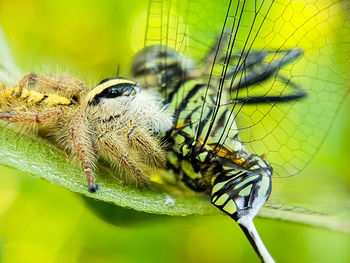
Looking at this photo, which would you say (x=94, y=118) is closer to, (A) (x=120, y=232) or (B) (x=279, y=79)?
(B) (x=279, y=79)

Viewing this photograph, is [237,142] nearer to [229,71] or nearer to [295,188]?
[229,71]

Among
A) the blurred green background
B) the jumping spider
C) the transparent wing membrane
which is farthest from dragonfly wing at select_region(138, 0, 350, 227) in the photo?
the blurred green background

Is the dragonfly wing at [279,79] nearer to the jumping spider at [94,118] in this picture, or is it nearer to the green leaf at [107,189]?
the green leaf at [107,189]

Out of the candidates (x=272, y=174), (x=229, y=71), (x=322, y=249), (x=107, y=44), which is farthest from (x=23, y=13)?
(x=322, y=249)

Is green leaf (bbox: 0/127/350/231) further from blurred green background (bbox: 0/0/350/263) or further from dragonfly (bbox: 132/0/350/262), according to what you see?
blurred green background (bbox: 0/0/350/263)

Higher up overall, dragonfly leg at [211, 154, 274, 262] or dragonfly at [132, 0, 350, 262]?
dragonfly at [132, 0, 350, 262]

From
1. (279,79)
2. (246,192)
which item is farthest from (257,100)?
(246,192)
